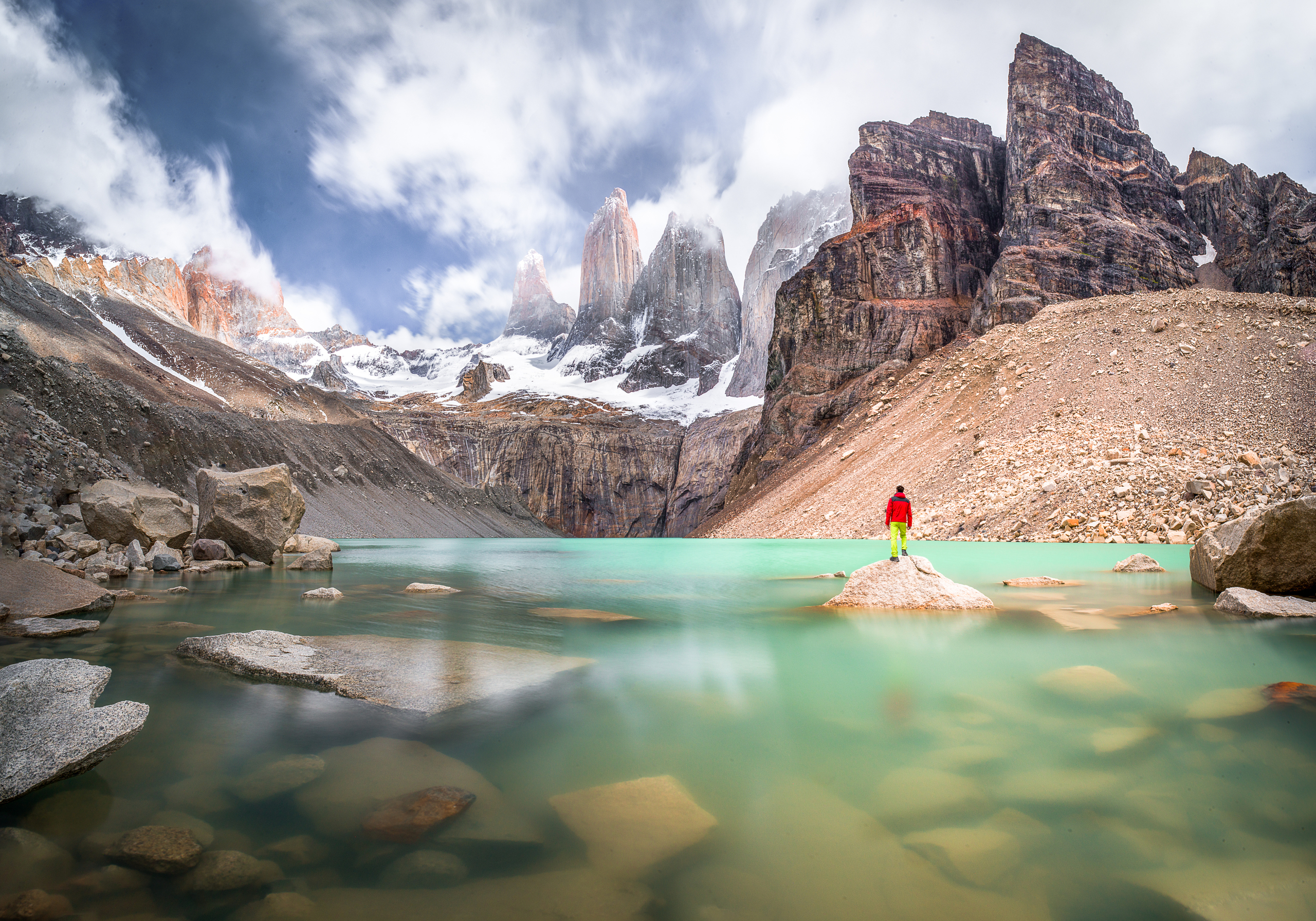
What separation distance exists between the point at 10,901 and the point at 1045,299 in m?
60.1

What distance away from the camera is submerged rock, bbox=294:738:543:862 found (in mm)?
2953

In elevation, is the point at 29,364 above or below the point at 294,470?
above

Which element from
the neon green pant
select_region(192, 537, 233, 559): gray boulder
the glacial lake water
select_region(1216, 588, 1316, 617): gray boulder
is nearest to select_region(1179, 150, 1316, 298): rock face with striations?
the neon green pant

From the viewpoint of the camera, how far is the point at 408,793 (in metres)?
3.42

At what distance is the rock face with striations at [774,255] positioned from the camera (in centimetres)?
A: 12388

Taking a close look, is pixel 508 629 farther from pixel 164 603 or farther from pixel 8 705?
pixel 164 603

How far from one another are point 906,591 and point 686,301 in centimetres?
16946

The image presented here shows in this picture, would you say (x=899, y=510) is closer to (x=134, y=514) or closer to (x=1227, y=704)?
(x=1227, y=704)

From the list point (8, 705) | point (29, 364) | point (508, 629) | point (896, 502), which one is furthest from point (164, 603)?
point (29, 364)

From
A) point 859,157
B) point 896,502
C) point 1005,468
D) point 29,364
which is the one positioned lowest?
point 896,502

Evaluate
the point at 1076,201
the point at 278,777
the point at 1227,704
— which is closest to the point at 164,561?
the point at 278,777

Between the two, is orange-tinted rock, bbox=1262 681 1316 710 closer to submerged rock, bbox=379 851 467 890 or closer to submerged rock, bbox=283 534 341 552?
submerged rock, bbox=379 851 467 890

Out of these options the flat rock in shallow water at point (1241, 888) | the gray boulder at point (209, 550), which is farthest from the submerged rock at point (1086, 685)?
the gray boulder at point (209, 550)

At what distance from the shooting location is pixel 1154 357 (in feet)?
109
